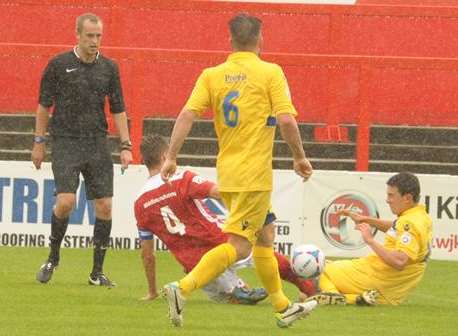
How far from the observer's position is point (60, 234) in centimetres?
1302

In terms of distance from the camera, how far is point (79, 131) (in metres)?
12.9

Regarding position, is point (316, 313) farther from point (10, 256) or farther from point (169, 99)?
point (169, 99)

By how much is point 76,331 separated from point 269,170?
154 centimetres

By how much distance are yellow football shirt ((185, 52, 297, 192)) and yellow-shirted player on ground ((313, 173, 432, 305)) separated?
1.98 metres

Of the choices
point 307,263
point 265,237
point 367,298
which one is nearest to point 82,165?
point 307,263

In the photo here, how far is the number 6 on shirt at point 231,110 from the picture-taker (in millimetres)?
9797

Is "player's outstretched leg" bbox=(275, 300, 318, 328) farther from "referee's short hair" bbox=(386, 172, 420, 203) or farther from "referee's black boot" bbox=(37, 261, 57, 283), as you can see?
"referee's black boot" bbox=(37, 261, 57, 283)

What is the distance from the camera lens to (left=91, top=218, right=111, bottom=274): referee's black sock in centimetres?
1293

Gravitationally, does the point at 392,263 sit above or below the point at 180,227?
below

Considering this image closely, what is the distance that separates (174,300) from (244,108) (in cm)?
125

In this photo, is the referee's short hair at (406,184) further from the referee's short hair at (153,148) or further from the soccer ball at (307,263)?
the referee's short hair at (153,148)

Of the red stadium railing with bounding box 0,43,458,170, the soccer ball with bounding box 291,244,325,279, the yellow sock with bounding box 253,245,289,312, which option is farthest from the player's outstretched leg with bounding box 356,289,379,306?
the red stadium railing with bounding box 0,43,458,170

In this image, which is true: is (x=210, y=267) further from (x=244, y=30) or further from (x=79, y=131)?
(x=79, y=131)

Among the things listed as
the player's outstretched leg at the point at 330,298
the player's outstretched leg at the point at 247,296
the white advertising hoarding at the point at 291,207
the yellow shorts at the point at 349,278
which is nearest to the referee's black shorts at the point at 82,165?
the player's outstretched leg at the point at 247,296
